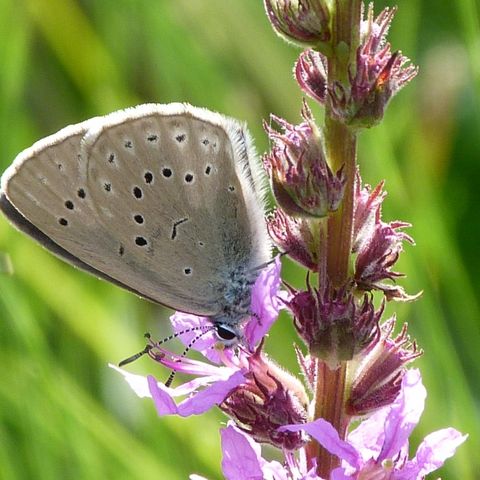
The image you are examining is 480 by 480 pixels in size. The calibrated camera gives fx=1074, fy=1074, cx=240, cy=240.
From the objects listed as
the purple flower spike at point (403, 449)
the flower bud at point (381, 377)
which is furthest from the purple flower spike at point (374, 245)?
the purple flower spike at point (403, 449)

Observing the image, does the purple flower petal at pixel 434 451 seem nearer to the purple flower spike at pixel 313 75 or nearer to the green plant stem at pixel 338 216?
the green plant stem at pixel 338 216

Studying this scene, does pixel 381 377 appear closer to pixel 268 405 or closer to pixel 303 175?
pixel 268 405

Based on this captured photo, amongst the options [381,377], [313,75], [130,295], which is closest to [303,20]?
[313,75]

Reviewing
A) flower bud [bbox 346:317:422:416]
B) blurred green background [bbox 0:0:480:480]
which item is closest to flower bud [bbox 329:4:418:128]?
flower bud [bbox 346:317:422:416]

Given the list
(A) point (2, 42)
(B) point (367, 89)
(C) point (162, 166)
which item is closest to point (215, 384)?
(C) point (162, 166)

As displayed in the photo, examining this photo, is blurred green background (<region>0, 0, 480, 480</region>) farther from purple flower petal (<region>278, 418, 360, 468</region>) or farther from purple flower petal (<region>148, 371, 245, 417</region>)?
purple flower petal (<region>278, 418, 360, 468</region>)

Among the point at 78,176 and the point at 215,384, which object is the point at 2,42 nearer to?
the point at 78,176

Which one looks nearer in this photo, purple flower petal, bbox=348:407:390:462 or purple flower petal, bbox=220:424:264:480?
purple flower petal, bbox=220:424:264:480
